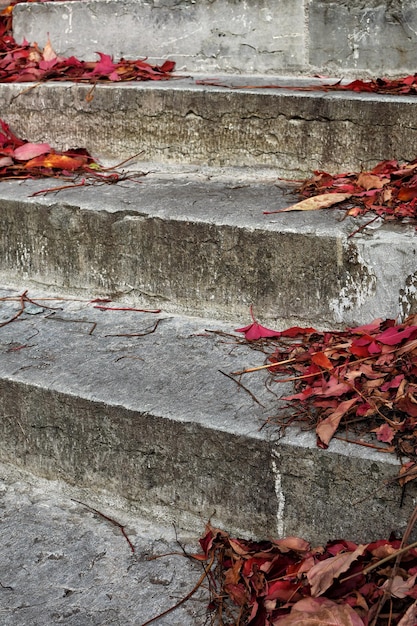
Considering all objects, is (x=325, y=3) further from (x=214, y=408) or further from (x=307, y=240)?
(x=214, y=408)

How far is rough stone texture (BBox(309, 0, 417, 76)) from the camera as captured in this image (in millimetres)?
2854

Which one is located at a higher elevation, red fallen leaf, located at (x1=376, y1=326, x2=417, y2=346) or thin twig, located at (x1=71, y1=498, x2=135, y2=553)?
red fallen leaf, located at (x1=376, y1=326, x2=417, y2=346)

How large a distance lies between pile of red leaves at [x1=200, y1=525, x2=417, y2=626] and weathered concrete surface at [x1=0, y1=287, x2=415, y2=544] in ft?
0.27

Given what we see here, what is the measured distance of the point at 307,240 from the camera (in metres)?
2.12

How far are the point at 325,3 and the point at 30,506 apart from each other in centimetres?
213

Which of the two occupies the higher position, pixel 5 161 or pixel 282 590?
pixel 5 161

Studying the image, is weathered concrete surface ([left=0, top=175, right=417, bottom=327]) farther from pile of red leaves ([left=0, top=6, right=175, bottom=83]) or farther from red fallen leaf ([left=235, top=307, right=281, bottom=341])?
pile of red leaves ([left=0, top=6, right=175, bottom=83])

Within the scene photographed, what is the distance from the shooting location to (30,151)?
2980 millimetres

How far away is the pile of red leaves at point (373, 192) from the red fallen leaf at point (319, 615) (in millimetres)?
1166

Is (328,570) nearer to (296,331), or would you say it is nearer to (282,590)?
(282,590)

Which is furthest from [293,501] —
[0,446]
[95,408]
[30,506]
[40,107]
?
[40,107]

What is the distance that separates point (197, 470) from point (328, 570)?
0.46 meters

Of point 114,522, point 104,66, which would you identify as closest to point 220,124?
point 104,66

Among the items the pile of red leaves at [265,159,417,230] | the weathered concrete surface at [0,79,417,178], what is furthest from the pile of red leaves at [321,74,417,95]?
the pile of red leaves at [265,159,417,230]
